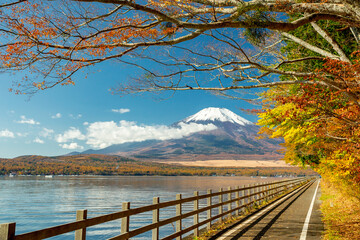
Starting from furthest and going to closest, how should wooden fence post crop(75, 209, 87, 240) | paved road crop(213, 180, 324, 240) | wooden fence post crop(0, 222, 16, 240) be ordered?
paved road crop(213, 180, 324, 240)
wooden fence post crop(75, 209, 87, 240)
wooden fence post crop(0, 222, 16, 240)

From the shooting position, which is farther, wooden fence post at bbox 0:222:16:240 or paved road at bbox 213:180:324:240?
paved road at bbox 213:180:324:240

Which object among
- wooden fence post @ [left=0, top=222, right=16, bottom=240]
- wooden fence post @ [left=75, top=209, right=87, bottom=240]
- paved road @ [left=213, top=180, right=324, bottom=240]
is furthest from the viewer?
paved road @ [left=213, top=180, right=324, bottom=240]

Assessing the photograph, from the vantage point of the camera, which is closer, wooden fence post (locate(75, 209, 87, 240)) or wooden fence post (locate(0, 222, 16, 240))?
wooden fence post (locate(0, 222, 16, 240))

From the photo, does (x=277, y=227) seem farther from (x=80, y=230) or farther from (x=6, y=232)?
(x=6, y=232)

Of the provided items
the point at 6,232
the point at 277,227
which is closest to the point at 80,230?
the point at 6,232

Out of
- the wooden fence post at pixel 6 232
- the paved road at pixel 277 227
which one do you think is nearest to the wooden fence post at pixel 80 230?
the wooden fence post at pixel 6 232

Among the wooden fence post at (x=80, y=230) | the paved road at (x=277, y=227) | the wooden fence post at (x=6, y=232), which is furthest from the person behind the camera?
the paved road at (x=277, y=227)

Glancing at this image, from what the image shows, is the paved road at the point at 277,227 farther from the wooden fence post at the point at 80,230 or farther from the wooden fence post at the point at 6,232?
the wooden fence post at the point at 6,232

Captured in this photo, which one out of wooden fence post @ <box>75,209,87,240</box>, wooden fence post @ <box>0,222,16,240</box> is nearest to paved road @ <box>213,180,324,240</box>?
wooden fence post @ <box>75,209,87,240</box>

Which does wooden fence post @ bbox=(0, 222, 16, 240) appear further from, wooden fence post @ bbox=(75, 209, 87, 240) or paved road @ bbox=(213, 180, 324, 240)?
paved road @ bbox=(213, 180, 324, 240)

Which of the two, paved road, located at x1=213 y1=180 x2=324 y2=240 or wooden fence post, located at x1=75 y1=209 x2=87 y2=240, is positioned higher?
wooden fence post, located at x1=75 y1=209 x2=87 y2=240

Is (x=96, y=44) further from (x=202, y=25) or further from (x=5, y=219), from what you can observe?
(x=5, y=219)

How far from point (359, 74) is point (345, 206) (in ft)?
30.0

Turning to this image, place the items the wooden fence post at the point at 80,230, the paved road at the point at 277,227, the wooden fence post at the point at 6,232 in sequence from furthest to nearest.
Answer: the paved road at the point at 277,227, the wooden fence post at the point at 80,230, the wooden fence post at the point at 6,232
